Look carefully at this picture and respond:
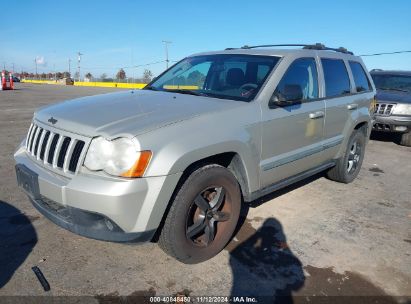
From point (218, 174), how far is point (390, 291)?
5.45 feet

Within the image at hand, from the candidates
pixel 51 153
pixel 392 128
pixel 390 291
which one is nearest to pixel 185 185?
pixel 51 153

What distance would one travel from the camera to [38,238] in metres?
3.44

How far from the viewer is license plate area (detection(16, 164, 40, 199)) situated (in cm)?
292

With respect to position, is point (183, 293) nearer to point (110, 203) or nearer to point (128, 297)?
point (128, 297)

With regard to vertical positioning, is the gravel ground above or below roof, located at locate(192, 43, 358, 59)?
below

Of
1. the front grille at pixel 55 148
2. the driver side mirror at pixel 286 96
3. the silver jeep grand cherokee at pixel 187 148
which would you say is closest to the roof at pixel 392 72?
the silver jeep grand cherokee at pixel 187 148

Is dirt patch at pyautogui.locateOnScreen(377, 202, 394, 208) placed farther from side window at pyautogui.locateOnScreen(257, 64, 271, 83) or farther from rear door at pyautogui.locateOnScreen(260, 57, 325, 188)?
side window at pyautogui.locateOnScreen(257, 64, 271, 83)

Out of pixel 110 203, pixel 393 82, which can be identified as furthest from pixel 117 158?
pixel 393 82

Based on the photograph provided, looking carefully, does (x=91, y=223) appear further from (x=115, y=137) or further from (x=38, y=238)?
(x=38, y=238)

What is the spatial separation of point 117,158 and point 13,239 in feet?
5.26

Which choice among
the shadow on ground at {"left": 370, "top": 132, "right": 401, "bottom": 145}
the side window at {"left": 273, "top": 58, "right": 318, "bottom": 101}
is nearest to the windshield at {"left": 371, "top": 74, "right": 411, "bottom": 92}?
the shadow on ground at {"left": 370, "top": 132, "right": 401, "bottom": 145}

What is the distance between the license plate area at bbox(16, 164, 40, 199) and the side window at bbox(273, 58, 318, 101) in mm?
2316

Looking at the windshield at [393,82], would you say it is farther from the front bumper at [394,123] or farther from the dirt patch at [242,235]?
the dirt patch at [242,235]

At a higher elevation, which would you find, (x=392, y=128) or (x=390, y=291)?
(x=392, y=128)
